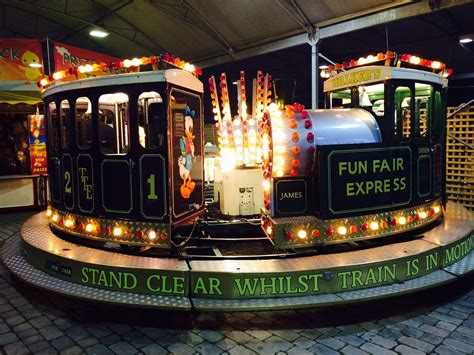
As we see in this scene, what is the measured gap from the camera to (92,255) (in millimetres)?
5172

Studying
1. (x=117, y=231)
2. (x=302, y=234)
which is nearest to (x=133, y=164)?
(x=117, y=231)

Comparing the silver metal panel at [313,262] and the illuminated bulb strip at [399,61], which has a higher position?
the illuminated bulb strip at [399,61]

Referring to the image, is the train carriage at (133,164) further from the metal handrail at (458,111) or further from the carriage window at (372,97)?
the metal handrail at (458,111)

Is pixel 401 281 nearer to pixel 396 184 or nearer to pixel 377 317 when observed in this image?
pixel 377 317

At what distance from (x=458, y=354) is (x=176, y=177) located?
12.7 feet

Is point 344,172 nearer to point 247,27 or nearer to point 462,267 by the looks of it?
point 462,267

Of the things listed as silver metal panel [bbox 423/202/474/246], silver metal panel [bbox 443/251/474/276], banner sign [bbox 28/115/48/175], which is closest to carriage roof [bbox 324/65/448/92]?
silver metal panel [bbox 423/202/474/246]

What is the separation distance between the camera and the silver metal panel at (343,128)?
546cm

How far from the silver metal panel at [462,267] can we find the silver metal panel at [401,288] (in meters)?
0.14

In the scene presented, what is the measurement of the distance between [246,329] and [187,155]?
2606 mm

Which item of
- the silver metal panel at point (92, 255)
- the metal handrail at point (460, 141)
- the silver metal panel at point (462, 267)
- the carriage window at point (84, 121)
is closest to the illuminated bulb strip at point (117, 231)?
the silver metal panel at point (92, 255)

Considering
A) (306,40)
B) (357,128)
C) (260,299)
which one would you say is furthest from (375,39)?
(260,299)

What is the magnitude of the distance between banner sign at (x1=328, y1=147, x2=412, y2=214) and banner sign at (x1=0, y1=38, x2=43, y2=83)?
30.2 feet

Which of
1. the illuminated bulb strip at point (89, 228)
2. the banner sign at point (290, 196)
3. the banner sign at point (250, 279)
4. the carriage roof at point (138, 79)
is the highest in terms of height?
the carriage roof at point (138, 79)
